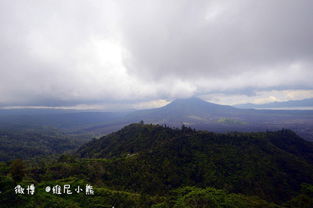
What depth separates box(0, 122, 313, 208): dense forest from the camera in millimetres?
56594

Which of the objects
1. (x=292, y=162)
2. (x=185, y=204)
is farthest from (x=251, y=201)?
(x=292, y=162)

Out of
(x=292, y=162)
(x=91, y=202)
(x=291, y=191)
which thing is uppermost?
(x=91, y=202)

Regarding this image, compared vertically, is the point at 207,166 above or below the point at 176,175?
above

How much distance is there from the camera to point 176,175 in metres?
92.2

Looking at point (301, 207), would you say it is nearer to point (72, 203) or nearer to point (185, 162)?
point (185, 162)

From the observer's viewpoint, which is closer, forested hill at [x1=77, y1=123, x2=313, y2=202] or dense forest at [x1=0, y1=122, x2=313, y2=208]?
dense forest at [x1=0, y1=122, x2=313, y2=208]

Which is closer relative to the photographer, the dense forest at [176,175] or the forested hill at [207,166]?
the dense forest at [176,175]

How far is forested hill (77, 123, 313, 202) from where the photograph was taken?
87.2 metres

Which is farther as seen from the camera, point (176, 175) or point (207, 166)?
point (207, 166)

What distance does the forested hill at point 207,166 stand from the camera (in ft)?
286

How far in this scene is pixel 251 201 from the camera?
59750 millimetres

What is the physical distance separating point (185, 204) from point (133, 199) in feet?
50.7

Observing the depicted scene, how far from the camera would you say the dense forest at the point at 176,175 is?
5659 centimetres

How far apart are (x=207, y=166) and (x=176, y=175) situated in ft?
60.6
